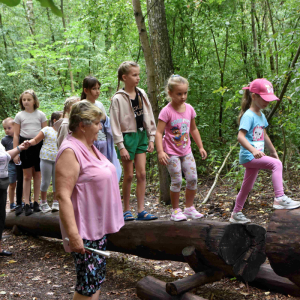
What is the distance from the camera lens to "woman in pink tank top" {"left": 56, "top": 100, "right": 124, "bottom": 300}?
94.2 inches

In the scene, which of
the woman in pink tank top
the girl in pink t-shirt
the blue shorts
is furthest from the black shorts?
the woman in pink tank top

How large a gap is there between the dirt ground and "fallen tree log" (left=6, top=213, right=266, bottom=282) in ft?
1.55

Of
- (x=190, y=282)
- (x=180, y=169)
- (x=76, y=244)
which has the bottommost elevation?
(x=190, y=282)

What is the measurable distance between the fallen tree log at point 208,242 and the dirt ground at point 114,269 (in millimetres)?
471

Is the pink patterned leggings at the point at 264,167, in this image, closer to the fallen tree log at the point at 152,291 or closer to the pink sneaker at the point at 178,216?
the pink sneaker at the point at 178,216

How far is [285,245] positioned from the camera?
3043 mm

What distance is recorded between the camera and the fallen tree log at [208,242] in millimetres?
3410

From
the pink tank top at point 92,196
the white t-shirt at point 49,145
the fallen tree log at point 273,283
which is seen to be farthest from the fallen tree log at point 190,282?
the white t-shirt at point 49,145

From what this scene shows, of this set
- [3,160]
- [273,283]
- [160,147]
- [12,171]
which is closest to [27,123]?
[3,160]

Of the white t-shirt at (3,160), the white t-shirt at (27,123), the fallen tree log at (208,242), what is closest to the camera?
the fallen tree log at (208,242)

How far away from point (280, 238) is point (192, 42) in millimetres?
7706

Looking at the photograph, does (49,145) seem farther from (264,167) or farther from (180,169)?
(264,167)

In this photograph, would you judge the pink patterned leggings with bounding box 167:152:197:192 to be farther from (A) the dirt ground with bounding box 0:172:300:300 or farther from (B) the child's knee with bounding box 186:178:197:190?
(A) the dirt ground with bounding box 0:172:300:300

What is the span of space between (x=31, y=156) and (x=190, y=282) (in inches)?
149
